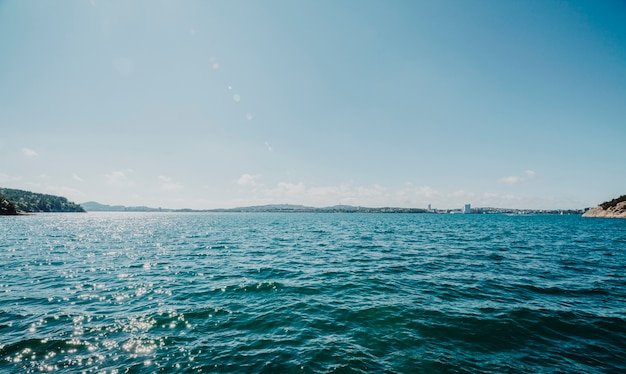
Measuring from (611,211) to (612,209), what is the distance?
1.16m

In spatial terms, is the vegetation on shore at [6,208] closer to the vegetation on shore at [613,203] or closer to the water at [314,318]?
the water at [314,318]

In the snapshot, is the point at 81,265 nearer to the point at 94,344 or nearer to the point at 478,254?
the point at 94,344

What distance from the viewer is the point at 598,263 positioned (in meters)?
26.8

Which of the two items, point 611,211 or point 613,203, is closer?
point 611,211

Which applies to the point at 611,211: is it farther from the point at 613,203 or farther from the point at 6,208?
the point at 6,208

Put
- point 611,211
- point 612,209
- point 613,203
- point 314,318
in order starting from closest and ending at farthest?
1. point 314,318
2. point 612,209
3. point 611,211
4. point 613,203

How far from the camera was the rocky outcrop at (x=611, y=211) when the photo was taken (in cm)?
12575

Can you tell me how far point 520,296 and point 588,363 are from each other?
7.82 meters

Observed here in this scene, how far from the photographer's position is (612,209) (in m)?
135

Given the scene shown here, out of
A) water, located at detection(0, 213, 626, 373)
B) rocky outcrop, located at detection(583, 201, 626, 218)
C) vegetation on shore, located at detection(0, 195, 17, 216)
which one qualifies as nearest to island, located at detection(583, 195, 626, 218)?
rocky outcrop, located at detection(583, 201, 626, 218)

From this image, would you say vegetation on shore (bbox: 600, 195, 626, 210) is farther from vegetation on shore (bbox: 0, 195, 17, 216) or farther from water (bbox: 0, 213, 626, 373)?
vegetation on shore (bbox: 0, 195, 17, 216)

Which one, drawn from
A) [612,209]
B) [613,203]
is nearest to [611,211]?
[612,209]

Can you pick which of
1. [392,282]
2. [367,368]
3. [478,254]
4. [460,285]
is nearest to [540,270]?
A: [478,254]

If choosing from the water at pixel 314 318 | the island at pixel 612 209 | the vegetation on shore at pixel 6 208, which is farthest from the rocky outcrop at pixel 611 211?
the vegetation on shore at pixel 6 208
